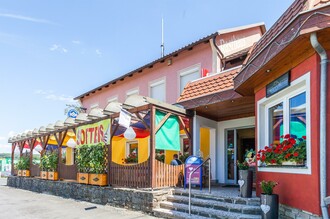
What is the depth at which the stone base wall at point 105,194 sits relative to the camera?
30.8ft

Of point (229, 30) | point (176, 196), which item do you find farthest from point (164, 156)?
point (229, 30)

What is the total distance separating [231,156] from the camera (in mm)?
12531

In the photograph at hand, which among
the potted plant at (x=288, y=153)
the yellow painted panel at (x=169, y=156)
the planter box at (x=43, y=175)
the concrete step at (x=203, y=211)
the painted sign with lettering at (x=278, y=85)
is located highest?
the painted sign with lettering at (x=278, y=85)

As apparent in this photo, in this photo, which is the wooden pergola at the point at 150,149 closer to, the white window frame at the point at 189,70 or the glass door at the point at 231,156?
the glass door at the point at 231,156

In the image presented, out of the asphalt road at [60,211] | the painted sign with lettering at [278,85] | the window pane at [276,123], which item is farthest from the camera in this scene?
the asphalt road at [60,211]

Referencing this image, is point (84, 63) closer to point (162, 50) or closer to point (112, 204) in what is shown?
point (162, 50)

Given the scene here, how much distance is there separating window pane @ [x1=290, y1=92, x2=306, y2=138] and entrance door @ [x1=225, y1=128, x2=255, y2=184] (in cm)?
538

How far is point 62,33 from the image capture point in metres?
14.4

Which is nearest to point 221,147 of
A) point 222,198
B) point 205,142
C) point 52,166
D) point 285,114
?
point 205,142

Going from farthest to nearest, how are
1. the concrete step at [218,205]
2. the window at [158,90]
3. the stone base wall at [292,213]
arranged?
the window at [158,90], the concrete step at [218,205], the stone base wall at [292,213]

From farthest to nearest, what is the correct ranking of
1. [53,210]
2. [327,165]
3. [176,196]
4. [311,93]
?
[53,210] → [176,196] → [311,93] → [327,165]

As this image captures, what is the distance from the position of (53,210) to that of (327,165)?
860 centimetres

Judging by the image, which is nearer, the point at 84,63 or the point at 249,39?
the point at 249,39

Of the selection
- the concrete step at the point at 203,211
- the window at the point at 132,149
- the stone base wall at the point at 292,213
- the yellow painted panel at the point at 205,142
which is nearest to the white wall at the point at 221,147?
the yellow painted panel at the point at 205,142
